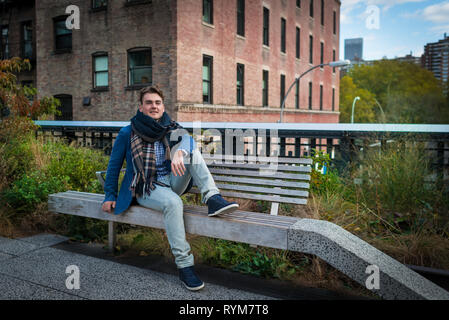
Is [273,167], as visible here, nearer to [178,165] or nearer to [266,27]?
[178,165]

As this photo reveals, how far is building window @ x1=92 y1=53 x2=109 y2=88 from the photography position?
18.4 metres

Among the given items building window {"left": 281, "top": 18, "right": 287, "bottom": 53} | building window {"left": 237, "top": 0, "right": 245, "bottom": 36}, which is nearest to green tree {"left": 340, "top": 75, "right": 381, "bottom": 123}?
building window {"left": 281, "top": 18, "right": 287, "bottom": 53}

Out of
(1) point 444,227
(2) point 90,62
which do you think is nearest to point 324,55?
(2) point 90,62

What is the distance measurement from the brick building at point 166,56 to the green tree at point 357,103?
1235 inches

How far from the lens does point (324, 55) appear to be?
112 ft

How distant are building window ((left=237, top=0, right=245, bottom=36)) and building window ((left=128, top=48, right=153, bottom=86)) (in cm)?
561

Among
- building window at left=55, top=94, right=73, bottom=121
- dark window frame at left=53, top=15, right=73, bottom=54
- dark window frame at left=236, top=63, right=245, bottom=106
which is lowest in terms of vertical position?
building window at left=55, top=94, right=73, bottom=121

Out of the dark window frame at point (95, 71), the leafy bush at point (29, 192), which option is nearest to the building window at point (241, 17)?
the dark window frame at point (95, 71)

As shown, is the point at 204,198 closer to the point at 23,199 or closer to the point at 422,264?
the point at 422,264

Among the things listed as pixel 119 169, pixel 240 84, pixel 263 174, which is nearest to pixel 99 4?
pixel 240 84

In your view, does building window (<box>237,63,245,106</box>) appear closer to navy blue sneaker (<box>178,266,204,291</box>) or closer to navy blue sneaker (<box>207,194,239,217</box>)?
navy blue sneaker (<box>207,194,239,217</box>)

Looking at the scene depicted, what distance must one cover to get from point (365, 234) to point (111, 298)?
2574mm
